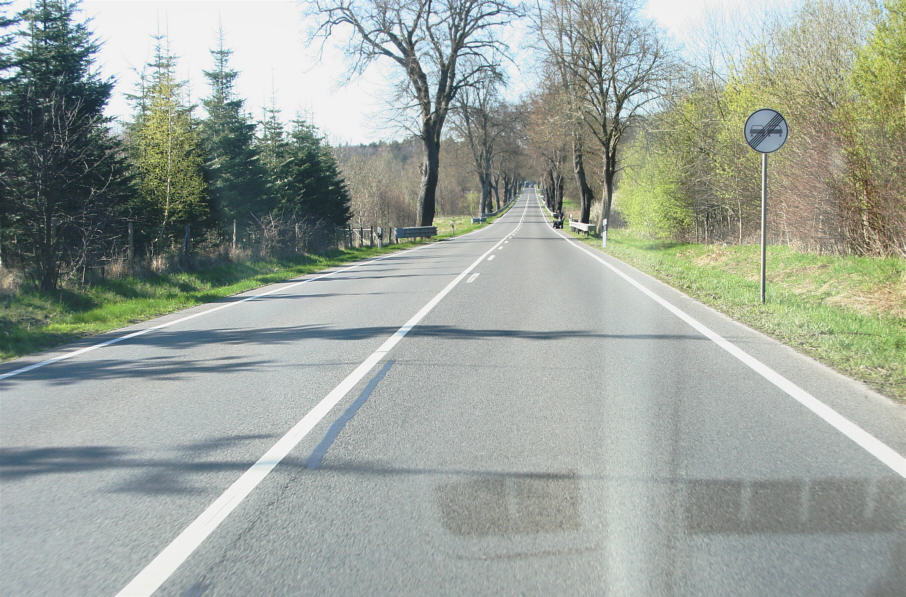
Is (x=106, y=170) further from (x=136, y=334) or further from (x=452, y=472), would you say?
(x=452, y=472)

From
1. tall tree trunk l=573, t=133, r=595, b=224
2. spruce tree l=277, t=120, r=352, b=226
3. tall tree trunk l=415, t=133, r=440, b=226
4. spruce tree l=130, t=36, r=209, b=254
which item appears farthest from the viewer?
tall tree trunk l=573, t=133, r=595, b=224

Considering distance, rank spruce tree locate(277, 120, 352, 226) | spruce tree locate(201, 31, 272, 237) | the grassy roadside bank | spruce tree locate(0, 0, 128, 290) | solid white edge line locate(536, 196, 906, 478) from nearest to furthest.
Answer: solid white edge line locate(536, 196, 906, 478) → the grassy roadside bank → spruce tree locate(0, 0, 128, 290) → spruce tree locate(201, 31, 272, 237) → spruce tree locate(277, 120, 352, 226)

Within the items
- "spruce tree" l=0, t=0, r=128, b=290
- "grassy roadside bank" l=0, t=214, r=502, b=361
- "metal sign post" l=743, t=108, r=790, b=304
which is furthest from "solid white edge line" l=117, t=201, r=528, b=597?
"spruce tree" l=0, t=0, r=128, b=290

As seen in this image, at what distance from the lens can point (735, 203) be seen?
23.1 metres

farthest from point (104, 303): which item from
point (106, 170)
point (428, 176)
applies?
point (428, 176)

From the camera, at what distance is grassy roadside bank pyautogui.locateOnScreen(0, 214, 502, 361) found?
985 centimetres

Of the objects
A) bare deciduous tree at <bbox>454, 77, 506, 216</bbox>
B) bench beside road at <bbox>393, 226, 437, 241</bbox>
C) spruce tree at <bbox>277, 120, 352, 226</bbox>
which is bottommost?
bench beside road at <bbox>393, 226, 437, 241</bbox>

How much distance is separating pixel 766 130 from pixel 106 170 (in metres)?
15.5

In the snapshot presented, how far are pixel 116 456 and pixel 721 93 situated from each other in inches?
901

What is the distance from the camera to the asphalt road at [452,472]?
318 cm

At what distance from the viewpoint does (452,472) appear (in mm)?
4289

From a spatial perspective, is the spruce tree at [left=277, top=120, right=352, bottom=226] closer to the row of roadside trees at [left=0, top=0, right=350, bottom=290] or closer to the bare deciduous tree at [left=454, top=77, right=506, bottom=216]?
the row of roadside trees at [left=0, top=0, right=350, bottom=290]

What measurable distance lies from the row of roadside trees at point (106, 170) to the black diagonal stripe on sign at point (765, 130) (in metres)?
12.7

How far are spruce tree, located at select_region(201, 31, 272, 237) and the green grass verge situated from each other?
16.3 m
